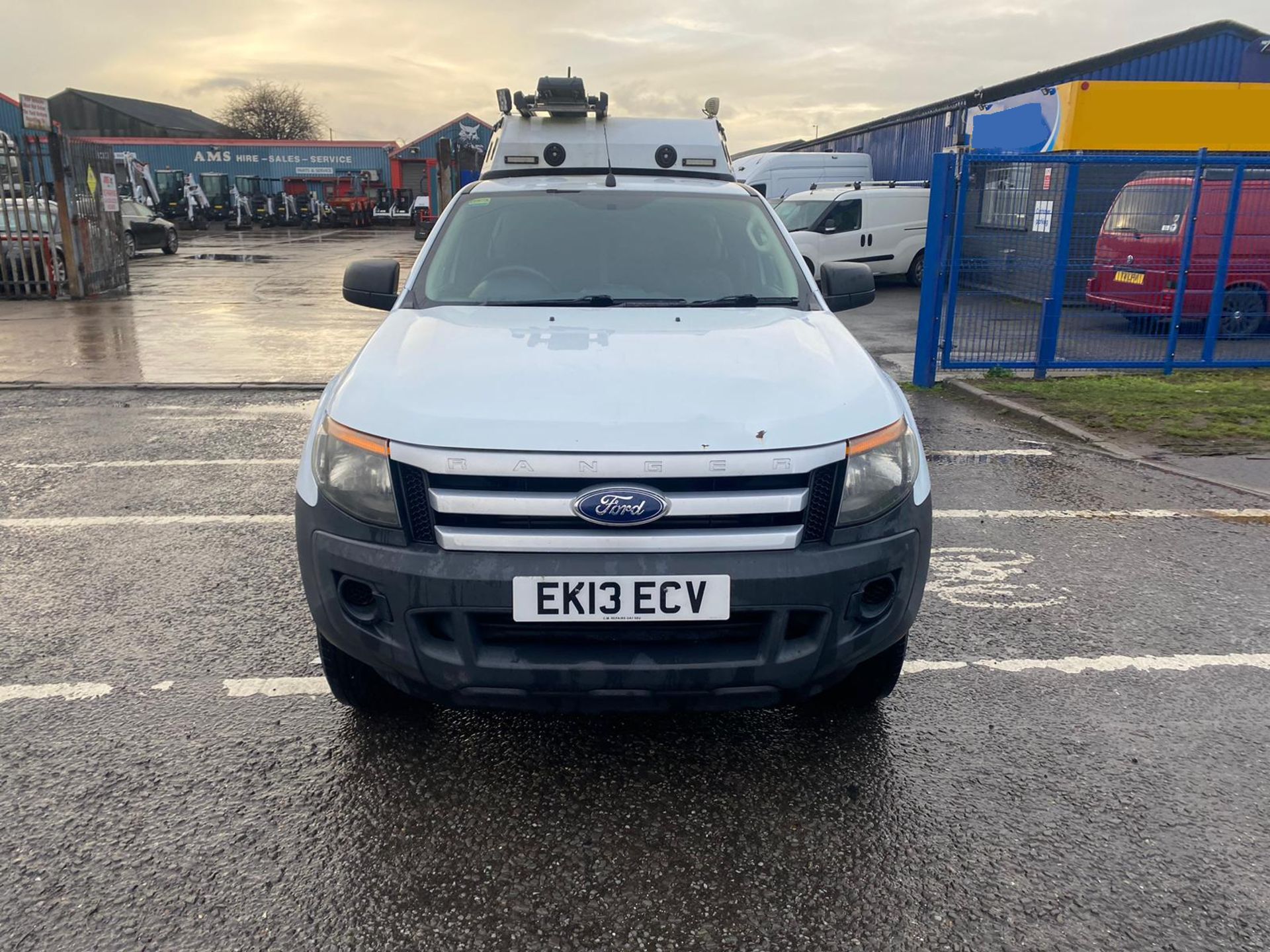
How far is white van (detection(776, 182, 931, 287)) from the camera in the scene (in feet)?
58.7

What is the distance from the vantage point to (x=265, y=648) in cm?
358

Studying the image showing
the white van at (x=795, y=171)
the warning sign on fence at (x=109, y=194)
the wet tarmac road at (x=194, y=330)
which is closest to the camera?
the wet tarmac road at (x=194, y=330)

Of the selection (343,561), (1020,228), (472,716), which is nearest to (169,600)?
(472,716)

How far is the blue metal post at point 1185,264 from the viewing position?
8.77 metres

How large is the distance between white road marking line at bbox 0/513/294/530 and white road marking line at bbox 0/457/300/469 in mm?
1059

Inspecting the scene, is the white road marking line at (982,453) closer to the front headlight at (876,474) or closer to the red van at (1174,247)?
the red van at (1174,247)

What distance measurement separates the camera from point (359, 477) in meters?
2.54

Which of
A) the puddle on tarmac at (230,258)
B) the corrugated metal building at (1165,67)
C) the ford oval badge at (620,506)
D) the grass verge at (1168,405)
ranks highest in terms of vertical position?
the corrugated metal building at (1165,67)

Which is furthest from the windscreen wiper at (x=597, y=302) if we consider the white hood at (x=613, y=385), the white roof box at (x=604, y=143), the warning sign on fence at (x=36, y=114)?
the warning sign on fence at (x=36, y=114)

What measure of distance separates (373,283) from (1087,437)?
528 centimetres

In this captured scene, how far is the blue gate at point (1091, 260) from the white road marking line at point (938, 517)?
12.7ft

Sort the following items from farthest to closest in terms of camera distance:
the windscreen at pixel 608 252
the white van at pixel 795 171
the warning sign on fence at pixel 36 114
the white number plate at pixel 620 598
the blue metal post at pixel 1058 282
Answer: the white van at pixel 795 171 < the warning sign on fence at pixel 36 114 < the blue metal post at pixel 1058 282 < the windscreen at pixel 608 252 < the white number plate at pixel 620 598

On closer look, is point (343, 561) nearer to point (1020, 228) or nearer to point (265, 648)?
point (265, 648)

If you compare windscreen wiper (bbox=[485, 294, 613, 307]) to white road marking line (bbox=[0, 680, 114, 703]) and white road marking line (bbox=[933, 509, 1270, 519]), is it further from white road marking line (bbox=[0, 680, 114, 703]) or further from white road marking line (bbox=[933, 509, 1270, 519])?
white road marking line (bbox=[933, 509, 1270, 519])
